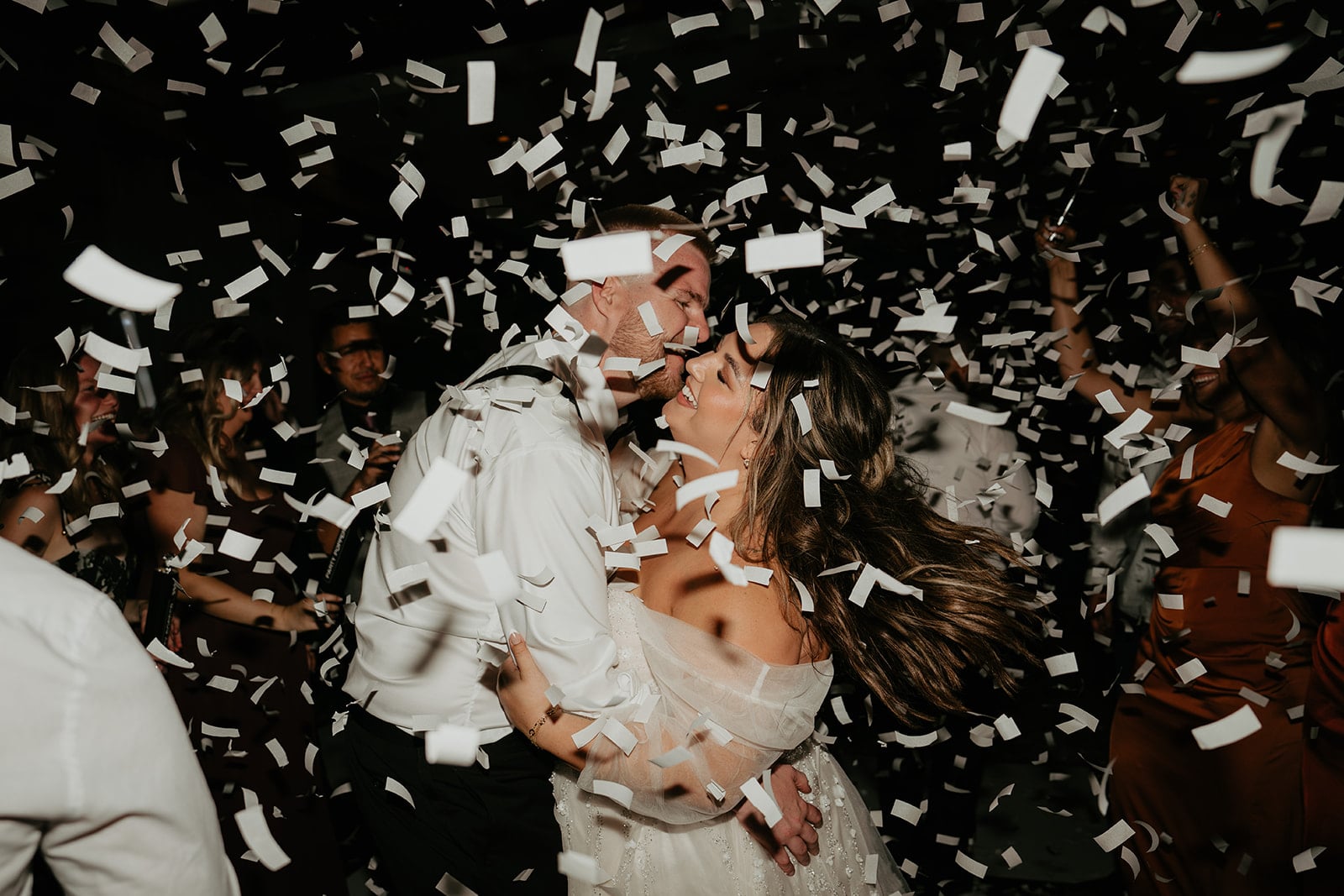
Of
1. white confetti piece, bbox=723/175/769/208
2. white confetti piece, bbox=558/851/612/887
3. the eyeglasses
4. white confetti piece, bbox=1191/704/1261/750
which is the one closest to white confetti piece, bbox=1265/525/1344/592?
white confetti piece, bbox=1191/704/1261/750

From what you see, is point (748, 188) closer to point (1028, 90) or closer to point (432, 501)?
point (1028, 90)

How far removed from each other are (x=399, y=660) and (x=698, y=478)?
2.89ft

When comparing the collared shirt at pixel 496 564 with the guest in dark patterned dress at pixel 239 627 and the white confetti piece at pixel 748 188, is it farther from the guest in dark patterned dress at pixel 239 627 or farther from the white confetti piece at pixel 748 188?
the guest in dark patterned dress at pixel 239 627

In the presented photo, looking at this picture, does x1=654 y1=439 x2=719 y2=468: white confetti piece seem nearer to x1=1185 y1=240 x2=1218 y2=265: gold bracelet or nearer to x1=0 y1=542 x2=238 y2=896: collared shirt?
x1=0 y1=542 x2=238 y2=896: collared shirt

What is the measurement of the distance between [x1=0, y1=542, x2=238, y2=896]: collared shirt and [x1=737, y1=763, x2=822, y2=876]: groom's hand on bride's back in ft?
4.00

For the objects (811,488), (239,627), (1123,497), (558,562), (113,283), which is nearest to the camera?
(558,562)

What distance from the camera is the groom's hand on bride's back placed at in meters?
1.71

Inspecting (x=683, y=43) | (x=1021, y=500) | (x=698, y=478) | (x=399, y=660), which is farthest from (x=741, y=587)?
(x=683, y=43)

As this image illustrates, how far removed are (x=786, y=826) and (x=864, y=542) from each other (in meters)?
0.71

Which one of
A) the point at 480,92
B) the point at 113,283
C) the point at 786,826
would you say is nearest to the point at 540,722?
the point at 786,826

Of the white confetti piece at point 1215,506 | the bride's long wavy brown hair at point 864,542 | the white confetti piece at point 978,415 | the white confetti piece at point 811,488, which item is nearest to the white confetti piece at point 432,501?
the bride's long wavy brown hair at point 864,542

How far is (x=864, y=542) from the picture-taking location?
1.92 m

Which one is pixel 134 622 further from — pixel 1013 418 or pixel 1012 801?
pixel 1012 801

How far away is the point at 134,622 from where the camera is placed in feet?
7.30
